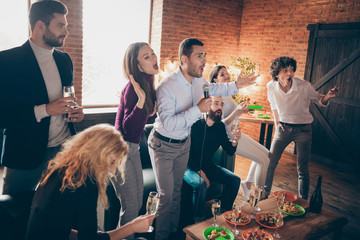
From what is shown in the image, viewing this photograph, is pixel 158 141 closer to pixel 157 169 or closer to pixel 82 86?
pixel 157 169

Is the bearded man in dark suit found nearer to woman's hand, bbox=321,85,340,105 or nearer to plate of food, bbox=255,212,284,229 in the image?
plate of food, bbox=255,212,284,229

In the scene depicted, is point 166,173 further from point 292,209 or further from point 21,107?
point 21,107

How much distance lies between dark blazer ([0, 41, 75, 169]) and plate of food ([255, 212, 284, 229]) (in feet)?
5.07

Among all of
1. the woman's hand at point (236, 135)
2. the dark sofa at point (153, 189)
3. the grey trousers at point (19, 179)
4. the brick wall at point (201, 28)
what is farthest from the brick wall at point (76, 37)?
the grey trousers at point (19, 179)

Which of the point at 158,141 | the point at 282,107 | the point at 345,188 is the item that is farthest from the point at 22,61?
the point at 345,188

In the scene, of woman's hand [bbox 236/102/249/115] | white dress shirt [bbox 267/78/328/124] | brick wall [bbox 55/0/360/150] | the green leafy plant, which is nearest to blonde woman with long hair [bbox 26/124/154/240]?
woman's hand [bbox 236/102/249/115]

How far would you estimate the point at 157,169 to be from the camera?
230 cm

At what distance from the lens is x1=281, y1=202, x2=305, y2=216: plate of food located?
2222 mm

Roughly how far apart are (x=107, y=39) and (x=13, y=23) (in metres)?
1.52

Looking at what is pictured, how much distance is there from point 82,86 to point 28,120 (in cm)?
340

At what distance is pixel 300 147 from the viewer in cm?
317

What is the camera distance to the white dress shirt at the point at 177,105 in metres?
2.15

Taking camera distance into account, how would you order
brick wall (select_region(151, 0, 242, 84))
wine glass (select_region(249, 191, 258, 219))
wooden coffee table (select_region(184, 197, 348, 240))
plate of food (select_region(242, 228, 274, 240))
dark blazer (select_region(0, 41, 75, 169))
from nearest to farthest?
dark blazer (select_region(0, 41, 75, 169)) < plate of food (select_region(242, 228, 274, 240)) < wooden coffee table (select_region(184, 197, 348, 240)) < wine glass (select_region(249, 191, 258, 219)) < brick wall (select_region(151, 0, 242, 84))

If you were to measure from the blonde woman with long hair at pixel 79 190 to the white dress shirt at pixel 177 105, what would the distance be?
71 centimetres
